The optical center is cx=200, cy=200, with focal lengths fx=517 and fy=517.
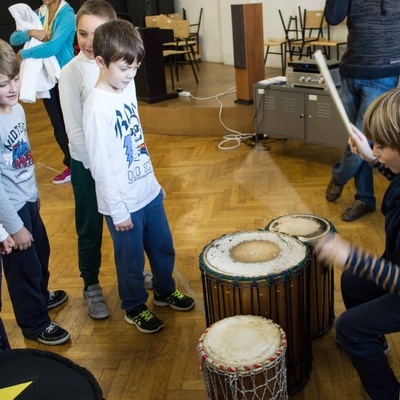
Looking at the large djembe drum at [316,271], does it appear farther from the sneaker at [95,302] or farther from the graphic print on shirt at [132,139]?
the sneaker at [95,302]

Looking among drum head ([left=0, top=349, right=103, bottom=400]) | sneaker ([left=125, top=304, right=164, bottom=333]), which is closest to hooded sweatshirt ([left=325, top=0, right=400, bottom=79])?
sneaker ([left=125, top=304, right=164, bottom=333])

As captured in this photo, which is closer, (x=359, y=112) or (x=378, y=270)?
→ (x=378, y=270)

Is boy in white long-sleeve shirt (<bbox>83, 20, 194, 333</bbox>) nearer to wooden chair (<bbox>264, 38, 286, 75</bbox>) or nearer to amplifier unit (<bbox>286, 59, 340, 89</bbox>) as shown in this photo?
amplifier unit (<bbox>286, 59, 340, 89</bbox>)

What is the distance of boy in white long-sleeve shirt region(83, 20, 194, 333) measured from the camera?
1.75 metres

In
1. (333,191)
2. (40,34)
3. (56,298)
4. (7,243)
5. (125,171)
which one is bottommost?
(56,298)

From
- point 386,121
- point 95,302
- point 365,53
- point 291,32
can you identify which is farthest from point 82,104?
point 291,32

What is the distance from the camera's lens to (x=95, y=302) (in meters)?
2.30

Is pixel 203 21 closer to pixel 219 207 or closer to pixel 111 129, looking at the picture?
pixel 219 207

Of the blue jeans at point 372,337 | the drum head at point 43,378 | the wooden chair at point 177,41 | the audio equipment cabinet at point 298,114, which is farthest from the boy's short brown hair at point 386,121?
the wooden chair at point 177,41

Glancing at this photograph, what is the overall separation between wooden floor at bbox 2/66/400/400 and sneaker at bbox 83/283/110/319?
0.12ft

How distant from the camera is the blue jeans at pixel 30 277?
194cm

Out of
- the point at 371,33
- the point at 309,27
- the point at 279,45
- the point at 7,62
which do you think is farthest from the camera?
the point at 279,45

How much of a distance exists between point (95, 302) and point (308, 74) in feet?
7.85

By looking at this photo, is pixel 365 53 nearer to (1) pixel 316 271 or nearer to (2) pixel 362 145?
(2) pixel 362 145
